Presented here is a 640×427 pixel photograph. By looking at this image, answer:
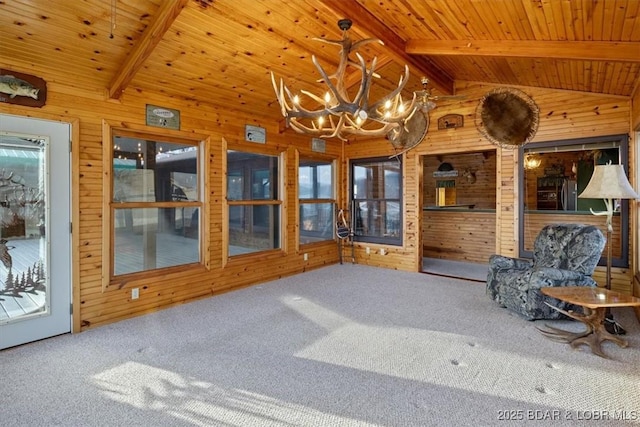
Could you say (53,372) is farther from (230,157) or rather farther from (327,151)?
(327,151)

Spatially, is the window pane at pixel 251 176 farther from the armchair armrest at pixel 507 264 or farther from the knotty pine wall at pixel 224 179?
the armchair armrest at pixel 507 264

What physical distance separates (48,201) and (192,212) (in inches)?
64.4

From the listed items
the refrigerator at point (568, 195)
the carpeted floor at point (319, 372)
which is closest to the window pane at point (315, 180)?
the carpeted floor at point (319, 372)

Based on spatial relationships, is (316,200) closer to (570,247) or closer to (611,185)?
(570,247)

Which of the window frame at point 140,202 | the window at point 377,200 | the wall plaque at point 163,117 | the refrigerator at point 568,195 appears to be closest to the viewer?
the window frame at point 140,202

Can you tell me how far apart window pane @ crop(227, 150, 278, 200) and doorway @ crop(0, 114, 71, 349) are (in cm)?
209

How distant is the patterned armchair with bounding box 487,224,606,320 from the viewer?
140 inches

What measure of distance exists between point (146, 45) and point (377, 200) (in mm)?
4815

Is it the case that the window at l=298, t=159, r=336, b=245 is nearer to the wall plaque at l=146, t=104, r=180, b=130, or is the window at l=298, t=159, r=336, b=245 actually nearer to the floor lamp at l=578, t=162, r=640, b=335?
the wall plaque at l=146, t=104, r=180, b=130

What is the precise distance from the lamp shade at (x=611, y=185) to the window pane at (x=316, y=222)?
14.1 ft

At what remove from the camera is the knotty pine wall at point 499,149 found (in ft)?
14.4

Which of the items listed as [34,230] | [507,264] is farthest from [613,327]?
[34,230]

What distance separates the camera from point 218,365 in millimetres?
2742

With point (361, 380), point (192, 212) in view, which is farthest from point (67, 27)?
point (361, 380)
